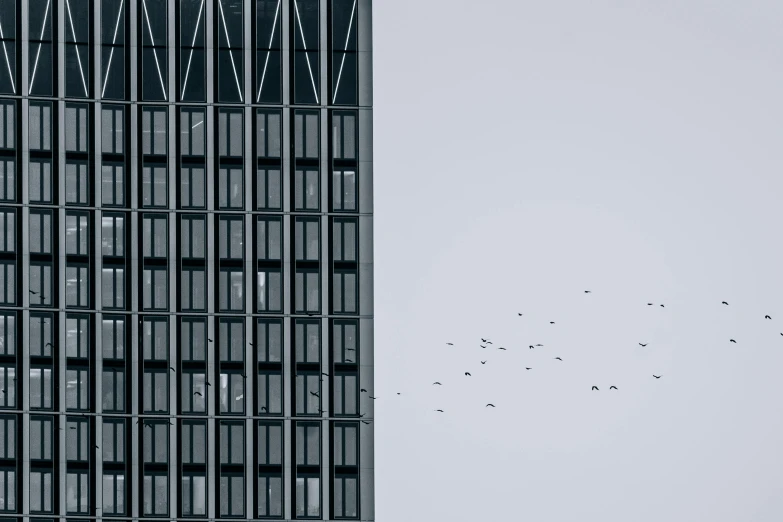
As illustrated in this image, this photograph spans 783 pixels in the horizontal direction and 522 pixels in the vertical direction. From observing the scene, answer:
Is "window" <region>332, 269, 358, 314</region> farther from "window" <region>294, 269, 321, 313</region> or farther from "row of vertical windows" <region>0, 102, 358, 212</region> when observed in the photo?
"row of vertical windows" <region>0, 102, 358, 212</region>

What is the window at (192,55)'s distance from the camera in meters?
152

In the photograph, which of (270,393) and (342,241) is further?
(270,393)

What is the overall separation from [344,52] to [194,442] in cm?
3713

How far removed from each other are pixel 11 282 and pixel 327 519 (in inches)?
1376

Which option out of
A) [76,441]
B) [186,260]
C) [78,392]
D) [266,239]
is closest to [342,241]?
[266,239]

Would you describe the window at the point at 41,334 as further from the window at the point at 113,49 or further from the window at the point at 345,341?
the window at the point at 345,341

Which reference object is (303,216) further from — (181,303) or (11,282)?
(11,282)

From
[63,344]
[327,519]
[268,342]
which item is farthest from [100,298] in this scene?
[327,519]

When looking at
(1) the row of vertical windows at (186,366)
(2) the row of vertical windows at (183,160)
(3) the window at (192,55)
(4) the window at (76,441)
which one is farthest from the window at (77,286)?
(3) the window at (192,55)

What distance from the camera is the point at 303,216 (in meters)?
151

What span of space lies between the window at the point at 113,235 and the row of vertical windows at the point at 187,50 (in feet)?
35.5

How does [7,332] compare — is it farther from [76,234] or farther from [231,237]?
[231,237]

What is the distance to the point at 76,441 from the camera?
491 ft

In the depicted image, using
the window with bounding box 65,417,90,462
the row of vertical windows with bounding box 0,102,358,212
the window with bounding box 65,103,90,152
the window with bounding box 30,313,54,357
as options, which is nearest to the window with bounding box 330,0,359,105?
the row of vertical windows with bounding box 0,102,358,212
